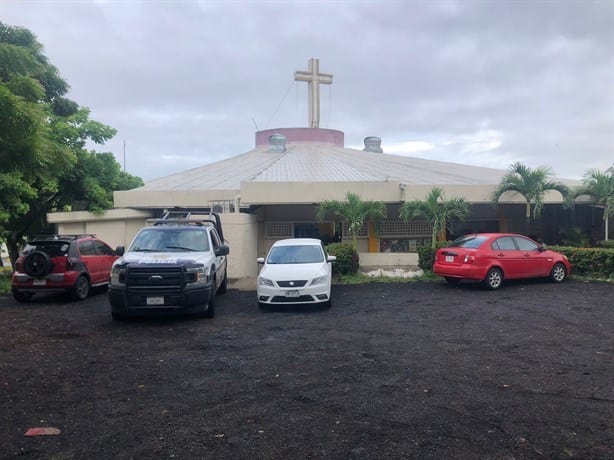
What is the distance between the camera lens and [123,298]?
954cm

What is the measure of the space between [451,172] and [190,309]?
1713cm

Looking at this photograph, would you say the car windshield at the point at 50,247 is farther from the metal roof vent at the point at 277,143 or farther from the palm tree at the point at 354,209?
the metal roof vent at the point at 277,143

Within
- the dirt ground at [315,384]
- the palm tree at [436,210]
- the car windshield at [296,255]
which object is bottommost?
the dirt ground at [315,384]

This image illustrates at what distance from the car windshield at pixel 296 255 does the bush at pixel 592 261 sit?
857cm

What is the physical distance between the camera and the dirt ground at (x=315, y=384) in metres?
4.45

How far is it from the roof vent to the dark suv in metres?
19.5

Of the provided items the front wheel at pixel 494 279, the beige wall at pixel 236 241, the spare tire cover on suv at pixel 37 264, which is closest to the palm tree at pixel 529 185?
the front wheel at pixel 494 279

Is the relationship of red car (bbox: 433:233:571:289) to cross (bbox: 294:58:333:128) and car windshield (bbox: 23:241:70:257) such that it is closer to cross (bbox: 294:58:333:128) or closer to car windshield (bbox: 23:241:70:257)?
car windshield (bbox: 23:241:70:257)

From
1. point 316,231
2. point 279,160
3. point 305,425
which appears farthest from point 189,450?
point 279,160

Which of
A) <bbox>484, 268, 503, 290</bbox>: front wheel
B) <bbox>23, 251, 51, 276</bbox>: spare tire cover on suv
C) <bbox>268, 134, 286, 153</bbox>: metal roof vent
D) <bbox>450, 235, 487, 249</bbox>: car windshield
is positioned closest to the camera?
<bbox>23, 251, 51, 276</bbox>: spare tire cover on suv

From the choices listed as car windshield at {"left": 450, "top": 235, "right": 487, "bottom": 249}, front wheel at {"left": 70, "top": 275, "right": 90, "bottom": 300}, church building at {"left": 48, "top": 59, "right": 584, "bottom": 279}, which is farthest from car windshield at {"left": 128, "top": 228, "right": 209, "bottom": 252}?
car windshield at {"left": 450, "top": 235, "right": 487, "bottom": 249}

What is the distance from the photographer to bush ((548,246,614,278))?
1504 centimetres

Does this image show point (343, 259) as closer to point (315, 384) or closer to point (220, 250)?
point (220, 250)

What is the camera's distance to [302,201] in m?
17.8
